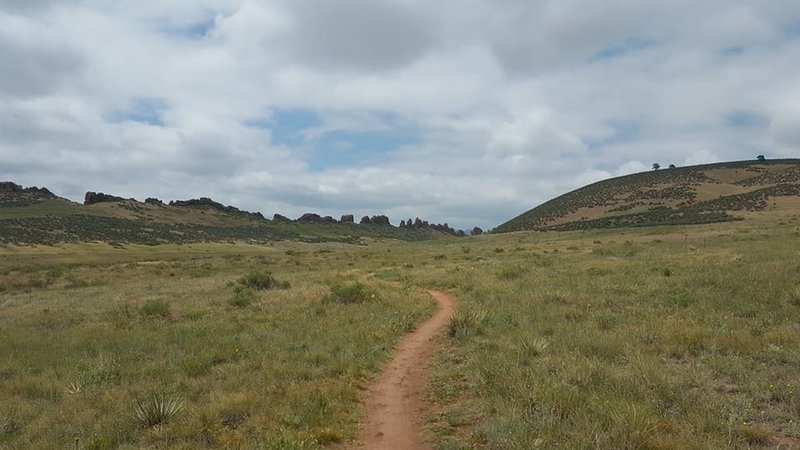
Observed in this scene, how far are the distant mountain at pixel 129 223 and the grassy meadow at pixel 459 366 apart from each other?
3061 inches

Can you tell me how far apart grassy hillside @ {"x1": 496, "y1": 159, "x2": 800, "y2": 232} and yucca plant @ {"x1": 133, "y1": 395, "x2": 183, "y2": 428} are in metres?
73.8

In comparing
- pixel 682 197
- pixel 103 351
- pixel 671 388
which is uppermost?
pixel 682 197

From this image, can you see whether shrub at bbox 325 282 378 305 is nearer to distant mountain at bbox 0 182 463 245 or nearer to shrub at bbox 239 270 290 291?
shrub at bbox 239 270 290 291

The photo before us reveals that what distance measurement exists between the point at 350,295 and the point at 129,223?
11377cm

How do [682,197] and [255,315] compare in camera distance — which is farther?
[682,197]

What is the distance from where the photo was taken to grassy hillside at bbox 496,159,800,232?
8031cm

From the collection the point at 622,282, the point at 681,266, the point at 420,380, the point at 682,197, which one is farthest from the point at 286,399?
the point at 682,197

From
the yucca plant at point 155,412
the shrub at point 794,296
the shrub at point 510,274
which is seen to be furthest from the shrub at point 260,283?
the shrub at point 794,296

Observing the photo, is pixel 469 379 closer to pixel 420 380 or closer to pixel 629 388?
pixel 420 380

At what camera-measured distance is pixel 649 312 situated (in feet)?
49.4

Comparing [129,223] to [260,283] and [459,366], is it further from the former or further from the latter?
[459,366]

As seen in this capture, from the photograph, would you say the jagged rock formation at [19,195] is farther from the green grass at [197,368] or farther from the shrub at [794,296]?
the shrub at [794,296]

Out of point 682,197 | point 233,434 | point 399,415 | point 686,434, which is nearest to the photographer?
point 686,434

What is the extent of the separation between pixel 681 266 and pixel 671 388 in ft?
59.3
